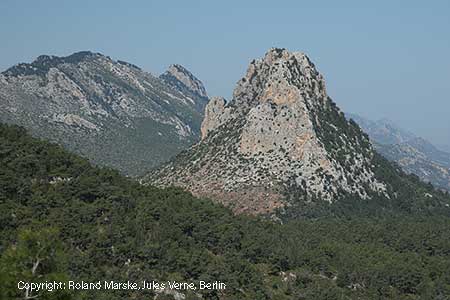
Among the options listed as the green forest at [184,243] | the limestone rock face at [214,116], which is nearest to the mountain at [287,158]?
the limestone rock face at [214,116]

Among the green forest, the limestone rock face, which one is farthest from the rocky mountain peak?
the green forest

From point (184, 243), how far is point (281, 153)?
53.6m

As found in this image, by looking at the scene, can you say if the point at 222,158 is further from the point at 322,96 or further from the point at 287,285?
the point at 287,285

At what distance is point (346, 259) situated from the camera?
67.3 meters

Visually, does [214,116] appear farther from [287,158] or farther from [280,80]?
[287,158]

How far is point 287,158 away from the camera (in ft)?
Result: 364

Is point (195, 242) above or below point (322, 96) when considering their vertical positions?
below

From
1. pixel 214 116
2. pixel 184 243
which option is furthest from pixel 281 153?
pixel 184 243

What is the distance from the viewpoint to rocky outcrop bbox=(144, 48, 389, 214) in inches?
4205

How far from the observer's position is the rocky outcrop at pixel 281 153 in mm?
106812

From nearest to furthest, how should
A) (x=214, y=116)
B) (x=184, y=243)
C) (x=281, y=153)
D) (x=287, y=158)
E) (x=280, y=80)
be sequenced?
1. (x=184, y=243)
2. (x=287, y=158)
3. (x=281, y=153)
4. (x=280, y=80)
5. (x=214, y=116)

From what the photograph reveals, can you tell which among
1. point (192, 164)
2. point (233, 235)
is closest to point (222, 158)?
point (192, 164)

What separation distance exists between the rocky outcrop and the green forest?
23.4 metres

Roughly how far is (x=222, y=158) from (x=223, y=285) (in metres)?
63.2
